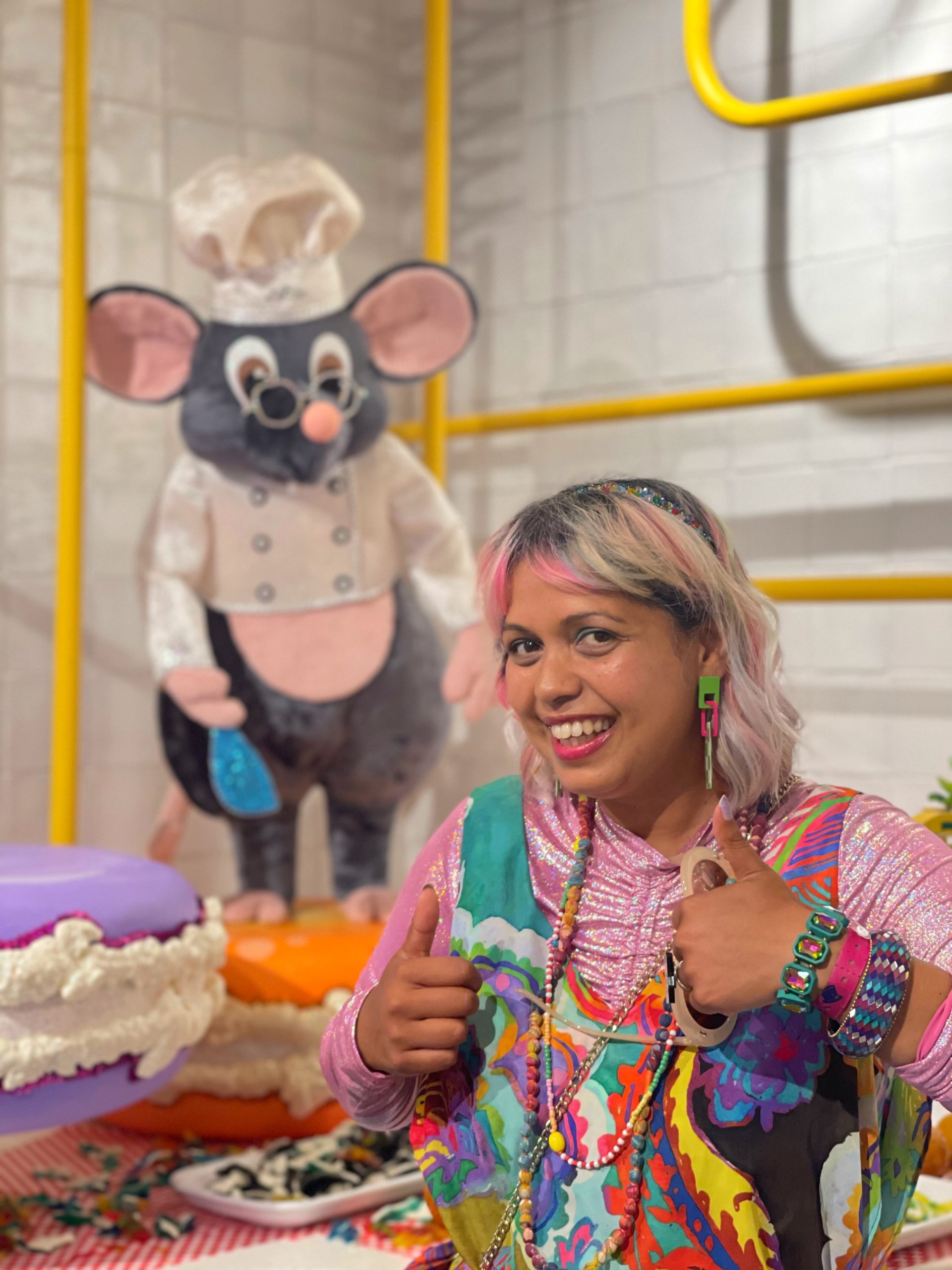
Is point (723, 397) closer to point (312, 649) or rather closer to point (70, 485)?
point (312, 649)

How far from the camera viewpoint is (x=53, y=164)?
235 cm

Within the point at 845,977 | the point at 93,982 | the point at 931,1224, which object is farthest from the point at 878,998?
the point at 93,982

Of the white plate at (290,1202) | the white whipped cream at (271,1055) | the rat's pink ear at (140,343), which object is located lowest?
the white plate at (290,1202)

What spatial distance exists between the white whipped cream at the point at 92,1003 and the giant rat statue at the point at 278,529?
0.42m

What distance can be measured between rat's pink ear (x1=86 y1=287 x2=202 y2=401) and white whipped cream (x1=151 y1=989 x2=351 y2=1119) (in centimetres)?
87

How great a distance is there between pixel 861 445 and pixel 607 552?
118cm

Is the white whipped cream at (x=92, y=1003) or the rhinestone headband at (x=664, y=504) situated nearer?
the rhinestone headband at (x=664, y=504)

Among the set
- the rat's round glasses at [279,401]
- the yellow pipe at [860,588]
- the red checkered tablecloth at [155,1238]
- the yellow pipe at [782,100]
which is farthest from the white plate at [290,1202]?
the yellow pipe at [782,100]

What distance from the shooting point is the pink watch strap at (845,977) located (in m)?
0.81

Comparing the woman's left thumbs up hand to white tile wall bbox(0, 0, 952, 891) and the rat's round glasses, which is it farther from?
the rat's round glasses

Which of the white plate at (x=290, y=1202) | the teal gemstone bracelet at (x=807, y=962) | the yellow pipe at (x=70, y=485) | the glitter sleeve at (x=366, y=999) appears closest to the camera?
the teal gemstone bracelet at (x=807, y=962)

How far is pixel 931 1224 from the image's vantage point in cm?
144

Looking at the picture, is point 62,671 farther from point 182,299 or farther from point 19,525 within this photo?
point 182,299

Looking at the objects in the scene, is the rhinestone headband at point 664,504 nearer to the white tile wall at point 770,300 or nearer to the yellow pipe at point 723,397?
the yellow pipe at point 723,397
